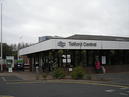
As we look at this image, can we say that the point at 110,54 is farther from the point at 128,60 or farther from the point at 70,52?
the point at 70,52

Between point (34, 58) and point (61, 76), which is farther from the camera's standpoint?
point (34, 58)

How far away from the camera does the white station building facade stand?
1067 inches

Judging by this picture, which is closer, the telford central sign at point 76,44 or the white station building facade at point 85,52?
the telford central sign at point 76,44

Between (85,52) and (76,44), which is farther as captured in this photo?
(85,52)

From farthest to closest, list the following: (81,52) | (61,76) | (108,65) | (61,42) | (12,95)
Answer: (108,65) → (81,52) → (61,42) → (61,76) → (12,95)

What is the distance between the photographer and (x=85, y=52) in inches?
1167

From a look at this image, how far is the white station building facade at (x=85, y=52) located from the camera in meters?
27.1

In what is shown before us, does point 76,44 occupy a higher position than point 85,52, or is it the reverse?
point 76,44

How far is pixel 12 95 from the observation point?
468 inches

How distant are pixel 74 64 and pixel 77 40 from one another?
3695mm

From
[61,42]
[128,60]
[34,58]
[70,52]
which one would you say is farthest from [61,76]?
[34,58]

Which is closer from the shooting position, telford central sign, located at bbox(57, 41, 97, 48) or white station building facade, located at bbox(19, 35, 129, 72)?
telford central sign, located at bbox(57, 41, 97, 48)

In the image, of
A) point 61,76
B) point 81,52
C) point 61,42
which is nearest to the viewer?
point 61,76

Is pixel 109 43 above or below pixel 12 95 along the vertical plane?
above
